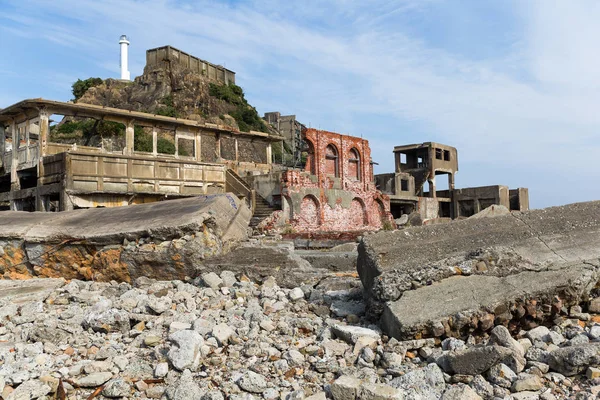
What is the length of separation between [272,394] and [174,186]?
14398mm

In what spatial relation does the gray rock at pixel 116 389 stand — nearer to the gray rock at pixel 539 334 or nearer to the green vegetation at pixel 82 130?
the gray rock at pixel 539 334

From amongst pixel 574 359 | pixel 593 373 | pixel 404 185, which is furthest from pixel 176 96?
pixel 593 373

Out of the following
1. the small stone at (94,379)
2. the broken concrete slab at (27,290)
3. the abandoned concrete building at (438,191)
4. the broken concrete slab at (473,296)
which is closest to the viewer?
the small stone at (94,379)

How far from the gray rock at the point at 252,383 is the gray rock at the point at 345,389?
1.55 feet

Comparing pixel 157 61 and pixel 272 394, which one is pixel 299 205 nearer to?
pixel 272 394

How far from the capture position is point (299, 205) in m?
20.1

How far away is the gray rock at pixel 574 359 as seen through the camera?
131 inches

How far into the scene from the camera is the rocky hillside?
136 feet

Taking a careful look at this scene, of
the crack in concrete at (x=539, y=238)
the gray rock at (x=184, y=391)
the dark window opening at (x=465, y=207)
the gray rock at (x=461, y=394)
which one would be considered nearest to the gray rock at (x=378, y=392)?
the gray rock at (x=461, y=394)

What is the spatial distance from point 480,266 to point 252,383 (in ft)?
7.75

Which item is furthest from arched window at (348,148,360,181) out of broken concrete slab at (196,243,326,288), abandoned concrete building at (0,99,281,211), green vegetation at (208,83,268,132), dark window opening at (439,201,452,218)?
green vegetation at (208,83,268,132)

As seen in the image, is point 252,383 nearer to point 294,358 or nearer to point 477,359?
point 294,358

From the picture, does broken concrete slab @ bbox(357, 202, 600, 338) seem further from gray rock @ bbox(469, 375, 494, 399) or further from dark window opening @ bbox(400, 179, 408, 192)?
dark window opening @ bbox(400, 179, 408, 192)

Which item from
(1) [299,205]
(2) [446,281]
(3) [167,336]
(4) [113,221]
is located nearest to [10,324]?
(3) [167,336]
